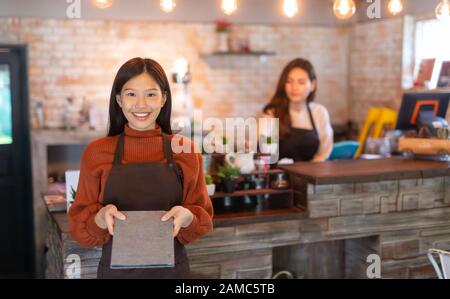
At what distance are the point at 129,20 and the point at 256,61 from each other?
159 centimetres

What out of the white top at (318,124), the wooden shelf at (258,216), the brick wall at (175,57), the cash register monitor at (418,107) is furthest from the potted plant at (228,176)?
the brick wall at (175,57)

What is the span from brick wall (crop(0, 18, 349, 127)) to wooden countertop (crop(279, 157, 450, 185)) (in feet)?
9.59

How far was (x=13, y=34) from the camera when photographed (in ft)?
18.4

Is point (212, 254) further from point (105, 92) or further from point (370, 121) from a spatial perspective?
point (370, 121)

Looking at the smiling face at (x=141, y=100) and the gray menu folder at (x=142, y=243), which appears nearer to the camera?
the gray menu folder at (x=142, y=243)

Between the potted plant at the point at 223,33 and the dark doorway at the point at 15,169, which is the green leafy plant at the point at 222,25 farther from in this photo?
the dark doorway at the point at 15,169

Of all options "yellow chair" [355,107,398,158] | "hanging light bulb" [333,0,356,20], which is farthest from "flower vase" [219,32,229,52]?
"hanging light bulb" [333,0,356,20]

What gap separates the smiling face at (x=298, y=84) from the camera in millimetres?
4137

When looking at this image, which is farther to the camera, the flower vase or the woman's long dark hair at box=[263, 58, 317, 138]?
the flower vase

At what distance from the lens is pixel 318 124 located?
4367mm

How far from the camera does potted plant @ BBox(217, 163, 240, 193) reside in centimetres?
324

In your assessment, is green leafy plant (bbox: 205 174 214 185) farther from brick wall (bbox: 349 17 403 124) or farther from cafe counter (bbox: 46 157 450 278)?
brick wall (bbox: 349 17 403 124)

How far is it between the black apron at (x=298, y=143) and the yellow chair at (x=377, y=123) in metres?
1.87

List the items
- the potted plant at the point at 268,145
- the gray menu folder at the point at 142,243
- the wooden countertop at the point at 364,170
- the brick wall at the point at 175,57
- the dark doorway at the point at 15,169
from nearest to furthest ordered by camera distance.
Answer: the gray menu folder at the point at 142,243 < the wooden countertop at the point at 364,170 < the potted plant at the point at 268,145 < the dark doorway at the point at 15,169 < the brick wall at the point at 175,57
